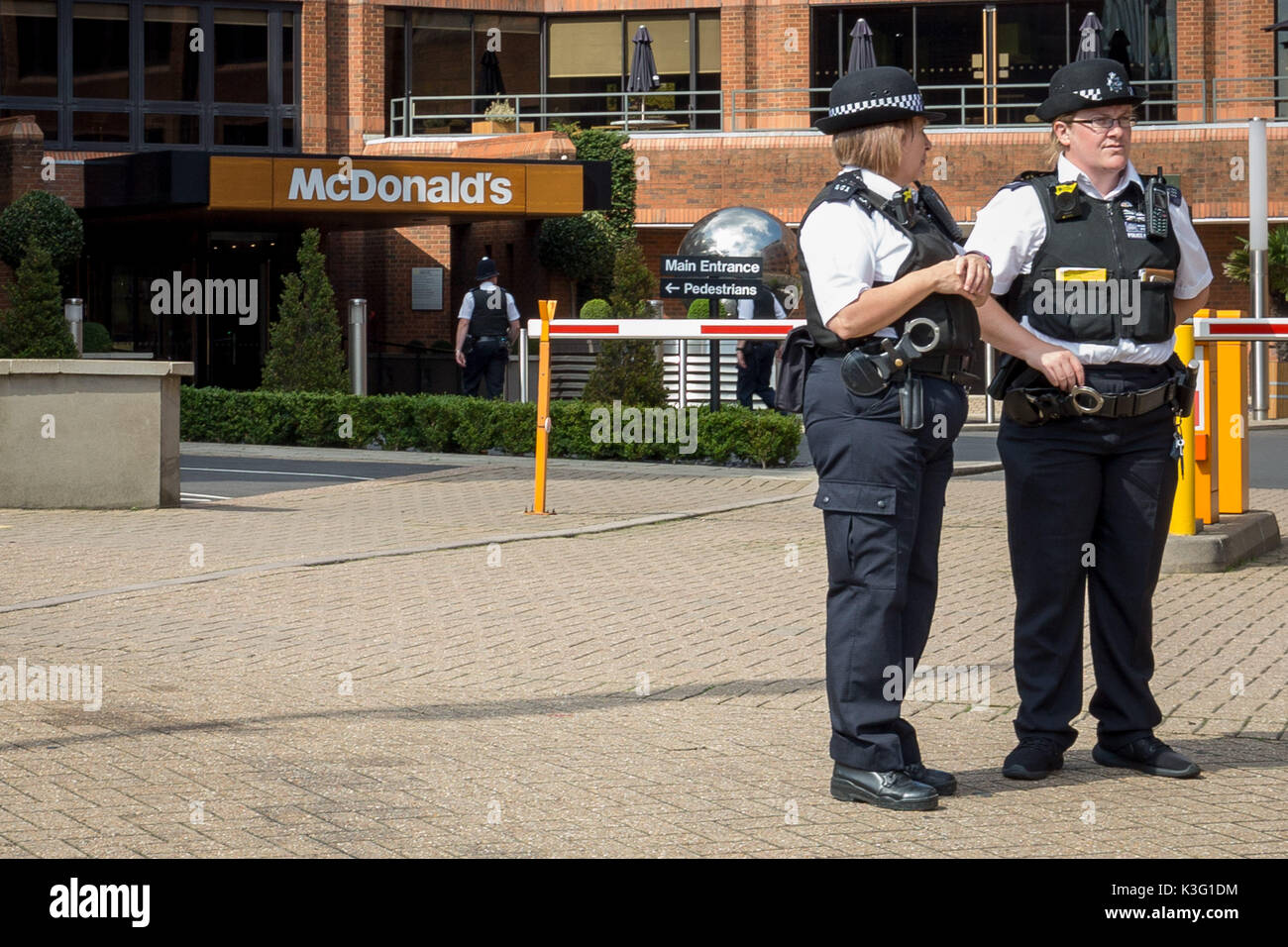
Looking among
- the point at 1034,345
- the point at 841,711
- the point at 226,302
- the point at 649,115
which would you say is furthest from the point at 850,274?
the point at 649,115

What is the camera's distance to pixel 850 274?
4914mm

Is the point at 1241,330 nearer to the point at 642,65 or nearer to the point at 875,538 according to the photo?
the point at 875,538

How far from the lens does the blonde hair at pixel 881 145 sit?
501 cm

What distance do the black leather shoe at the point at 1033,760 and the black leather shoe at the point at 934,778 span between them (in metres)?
0.28

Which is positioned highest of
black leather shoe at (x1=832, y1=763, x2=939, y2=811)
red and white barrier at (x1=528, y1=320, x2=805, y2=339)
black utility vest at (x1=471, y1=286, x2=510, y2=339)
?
black utility vest at (x1=471, y1=286, x2=510, y2=339)

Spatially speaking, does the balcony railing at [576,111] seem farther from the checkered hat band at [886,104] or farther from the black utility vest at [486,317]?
the checkered hat band at [886,104]

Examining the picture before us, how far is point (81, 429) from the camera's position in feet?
41.5

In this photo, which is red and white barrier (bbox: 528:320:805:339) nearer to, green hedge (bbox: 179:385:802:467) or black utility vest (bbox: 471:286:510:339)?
green hedge (bbox: 179:385:802:467)

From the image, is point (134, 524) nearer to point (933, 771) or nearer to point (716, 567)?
point (716, 567)

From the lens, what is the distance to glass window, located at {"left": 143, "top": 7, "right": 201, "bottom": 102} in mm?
33406

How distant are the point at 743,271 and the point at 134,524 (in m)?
8.31

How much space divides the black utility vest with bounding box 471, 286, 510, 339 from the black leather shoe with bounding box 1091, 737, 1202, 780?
54.4 ft

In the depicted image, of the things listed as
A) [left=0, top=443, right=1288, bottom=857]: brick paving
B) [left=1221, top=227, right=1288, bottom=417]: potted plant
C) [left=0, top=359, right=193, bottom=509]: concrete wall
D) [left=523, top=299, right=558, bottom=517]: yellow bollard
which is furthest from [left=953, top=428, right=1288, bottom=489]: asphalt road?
[left=1221, top=227, right=1288, bottom=417]: potted plant

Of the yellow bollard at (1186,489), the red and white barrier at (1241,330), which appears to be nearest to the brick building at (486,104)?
the yellow bollard at (1186,489)
